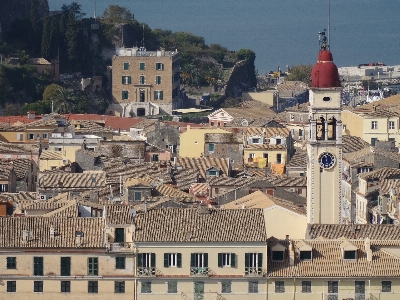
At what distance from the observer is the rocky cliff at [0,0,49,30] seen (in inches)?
5527

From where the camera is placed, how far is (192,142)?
324 feet

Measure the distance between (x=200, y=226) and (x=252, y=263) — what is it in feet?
6.58

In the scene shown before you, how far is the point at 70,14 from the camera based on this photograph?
443 feet

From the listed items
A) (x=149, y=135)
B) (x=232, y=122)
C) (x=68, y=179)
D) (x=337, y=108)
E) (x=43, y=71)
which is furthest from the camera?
(x=43, y=71)

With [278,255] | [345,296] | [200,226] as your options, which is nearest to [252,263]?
[278,255]

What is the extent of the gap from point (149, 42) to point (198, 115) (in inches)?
906

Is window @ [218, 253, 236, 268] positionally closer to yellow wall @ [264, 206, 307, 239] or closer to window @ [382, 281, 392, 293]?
window @ [382, 281, 392, 293]

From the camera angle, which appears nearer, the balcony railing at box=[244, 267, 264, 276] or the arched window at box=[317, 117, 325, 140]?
the balcony railing at box=[244, 267, 264, 276]

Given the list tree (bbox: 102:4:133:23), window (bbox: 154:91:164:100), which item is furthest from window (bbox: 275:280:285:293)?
tree (bbox: 102:4:133:23)

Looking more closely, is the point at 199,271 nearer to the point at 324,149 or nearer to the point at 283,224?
the point at 283,224

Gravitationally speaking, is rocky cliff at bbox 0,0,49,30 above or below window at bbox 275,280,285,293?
above

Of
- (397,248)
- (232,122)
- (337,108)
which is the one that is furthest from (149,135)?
(397,248)

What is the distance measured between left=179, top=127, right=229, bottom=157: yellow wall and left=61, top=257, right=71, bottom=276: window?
39.5 metres

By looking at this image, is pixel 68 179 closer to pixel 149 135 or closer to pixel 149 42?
pixel 149 135
